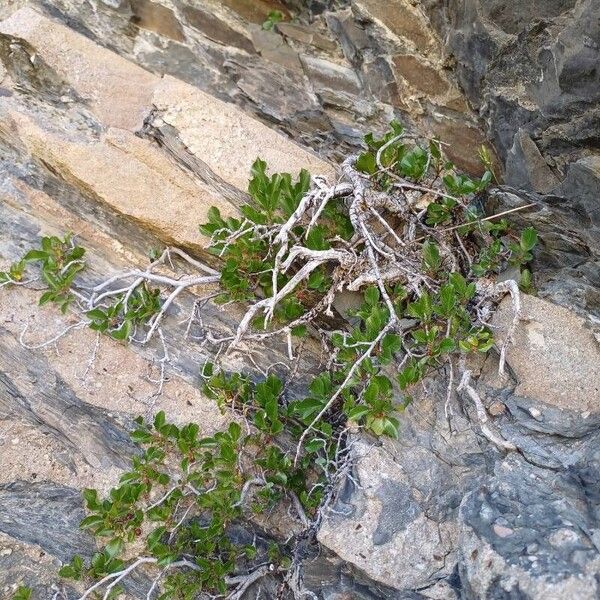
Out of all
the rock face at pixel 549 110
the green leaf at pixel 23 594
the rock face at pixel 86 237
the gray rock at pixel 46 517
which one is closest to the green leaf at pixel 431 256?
the rock face at pixel 549 110

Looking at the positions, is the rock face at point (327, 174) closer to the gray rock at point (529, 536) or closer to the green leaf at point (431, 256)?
the gray rock at point (529, 536)

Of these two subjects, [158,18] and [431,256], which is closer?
[431,256]

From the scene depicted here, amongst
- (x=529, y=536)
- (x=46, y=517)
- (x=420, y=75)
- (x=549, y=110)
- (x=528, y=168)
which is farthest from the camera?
(x=420, y=75)

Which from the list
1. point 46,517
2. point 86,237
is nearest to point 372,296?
point 86,237

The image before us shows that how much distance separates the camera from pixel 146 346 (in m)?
3.52

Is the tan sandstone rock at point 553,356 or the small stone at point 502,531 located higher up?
the tan sandstone rock at point 553,356

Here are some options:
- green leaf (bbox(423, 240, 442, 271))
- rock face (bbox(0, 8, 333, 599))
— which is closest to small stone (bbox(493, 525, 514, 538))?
green leaf (bbox(423, 240, 442, 271))

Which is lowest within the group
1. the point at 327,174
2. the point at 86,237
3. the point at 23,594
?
the point at 23,594

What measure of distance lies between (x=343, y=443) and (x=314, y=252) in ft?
3.08

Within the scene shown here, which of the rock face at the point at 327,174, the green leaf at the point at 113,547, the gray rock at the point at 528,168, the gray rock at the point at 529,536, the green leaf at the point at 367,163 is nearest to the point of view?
the gray rock at the point at 529,536

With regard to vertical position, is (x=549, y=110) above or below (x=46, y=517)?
above

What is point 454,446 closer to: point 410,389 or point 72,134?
point 410,389

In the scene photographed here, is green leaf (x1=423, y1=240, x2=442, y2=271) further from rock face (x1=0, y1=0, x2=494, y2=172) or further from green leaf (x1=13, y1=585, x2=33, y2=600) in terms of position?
green leaf (x1=13, y1=585, x2=33, y2=600)

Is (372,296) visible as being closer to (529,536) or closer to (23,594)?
(529,536)
